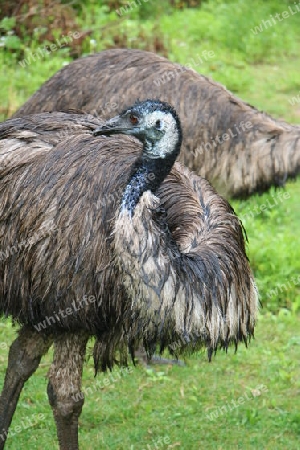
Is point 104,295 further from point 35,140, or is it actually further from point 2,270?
point 35,140

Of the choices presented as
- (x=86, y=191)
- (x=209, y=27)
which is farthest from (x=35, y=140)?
(x=209, y=27)

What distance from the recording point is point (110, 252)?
4.17m

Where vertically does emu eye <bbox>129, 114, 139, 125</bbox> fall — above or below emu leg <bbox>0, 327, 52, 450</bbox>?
above

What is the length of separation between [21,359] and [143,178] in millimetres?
1289

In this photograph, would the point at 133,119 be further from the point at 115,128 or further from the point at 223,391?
the point at 223,391

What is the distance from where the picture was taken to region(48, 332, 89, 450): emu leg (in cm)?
449

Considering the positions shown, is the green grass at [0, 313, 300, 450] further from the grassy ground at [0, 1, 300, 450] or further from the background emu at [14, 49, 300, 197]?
the background emu at [14, 49, 300, 197]

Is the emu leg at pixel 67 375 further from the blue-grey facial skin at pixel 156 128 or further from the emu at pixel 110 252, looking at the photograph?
the blue-grey facial skin at pixel 156 128

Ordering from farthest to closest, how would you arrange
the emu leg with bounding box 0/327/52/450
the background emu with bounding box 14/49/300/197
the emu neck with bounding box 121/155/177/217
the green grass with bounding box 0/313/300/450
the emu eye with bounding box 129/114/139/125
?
the background emu with bounding box 14/49/300/197, the green grass with bounding box 0/313/300/450, the emu leg with bounding box 0/327/52/450, the emu eye with bounding box 129/114/139/125, the emu neck with bounding box 121/155/177/217

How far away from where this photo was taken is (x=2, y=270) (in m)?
4.55

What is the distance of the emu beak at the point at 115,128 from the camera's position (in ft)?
13.6

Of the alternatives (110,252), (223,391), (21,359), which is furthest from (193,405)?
(110,252)

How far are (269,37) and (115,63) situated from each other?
5224 millimetres

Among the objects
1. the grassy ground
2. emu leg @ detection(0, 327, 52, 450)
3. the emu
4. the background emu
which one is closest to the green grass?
the grassy ground
